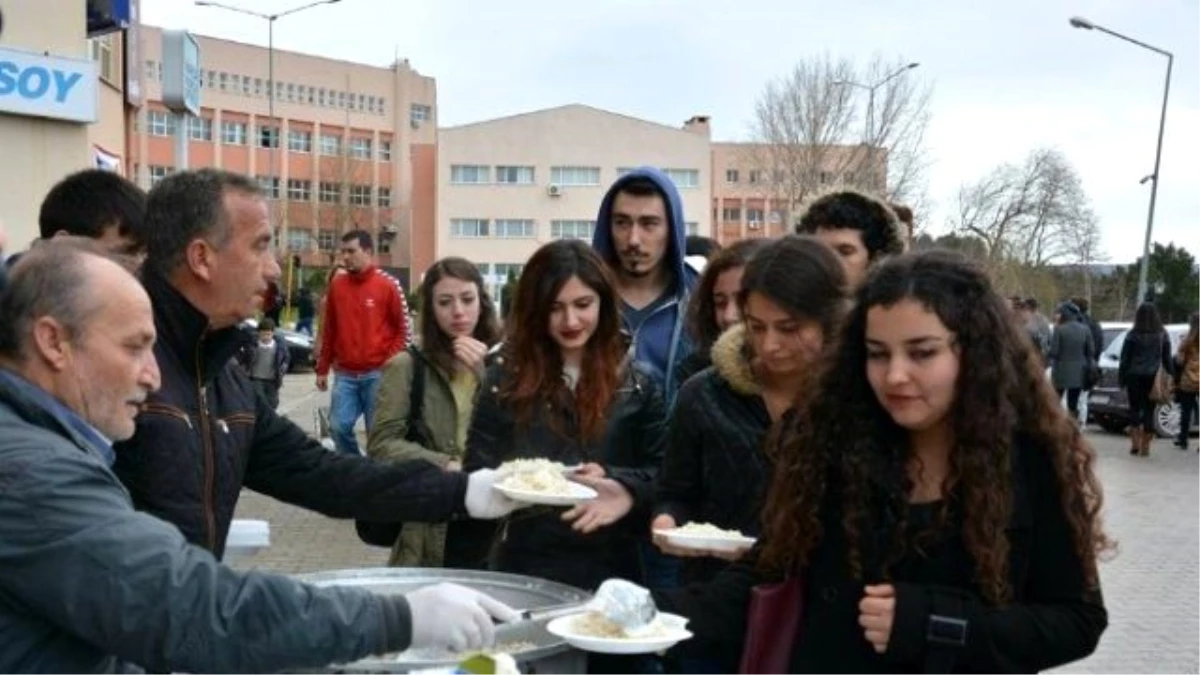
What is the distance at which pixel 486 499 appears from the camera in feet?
10.6

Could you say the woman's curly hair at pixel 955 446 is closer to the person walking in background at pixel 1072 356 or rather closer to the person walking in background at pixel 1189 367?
the person walking in background at pixel 1189 367

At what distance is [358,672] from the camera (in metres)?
2.32

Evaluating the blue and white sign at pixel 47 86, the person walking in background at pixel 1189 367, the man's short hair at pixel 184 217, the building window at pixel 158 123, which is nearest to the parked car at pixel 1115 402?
the person walking in background at pixel 1189 367

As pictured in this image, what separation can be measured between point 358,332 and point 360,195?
7003cm

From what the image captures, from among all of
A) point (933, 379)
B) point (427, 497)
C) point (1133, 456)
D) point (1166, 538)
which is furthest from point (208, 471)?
point (1133, 456)

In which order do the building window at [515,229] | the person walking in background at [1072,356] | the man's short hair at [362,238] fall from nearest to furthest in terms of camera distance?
1. the man's short hair at [362,238]
2. the person walking in background at [1072,356]
3. the building window at [515,229]

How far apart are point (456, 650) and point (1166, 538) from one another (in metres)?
9.38

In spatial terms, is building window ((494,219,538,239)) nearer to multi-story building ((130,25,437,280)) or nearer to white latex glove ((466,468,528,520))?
multi-story building ((130,25,437,280))

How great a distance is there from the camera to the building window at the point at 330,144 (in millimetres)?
82375

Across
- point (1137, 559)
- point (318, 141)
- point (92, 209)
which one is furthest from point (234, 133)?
point (92, 209)

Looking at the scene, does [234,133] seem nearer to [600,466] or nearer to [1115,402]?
[1115,402]

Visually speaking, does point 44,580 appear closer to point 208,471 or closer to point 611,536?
point 208,471

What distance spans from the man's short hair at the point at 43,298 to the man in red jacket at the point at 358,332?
758 centimetres

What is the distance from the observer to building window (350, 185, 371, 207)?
74.8 meters
